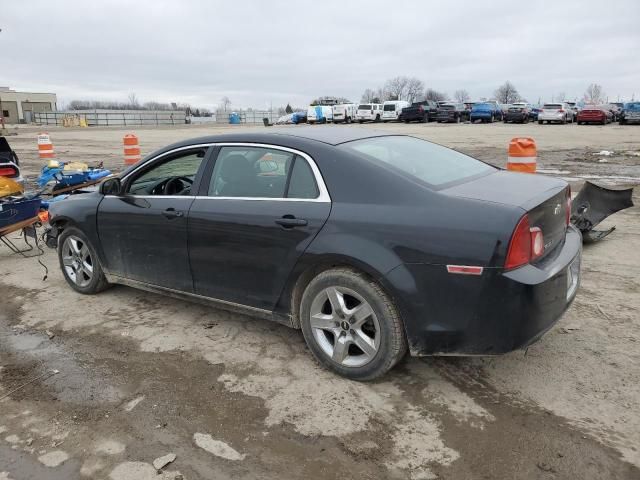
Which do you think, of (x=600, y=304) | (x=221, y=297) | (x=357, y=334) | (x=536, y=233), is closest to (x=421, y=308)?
(x=357, y=334)

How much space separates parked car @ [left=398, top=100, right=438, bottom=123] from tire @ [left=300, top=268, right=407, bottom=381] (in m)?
42.5

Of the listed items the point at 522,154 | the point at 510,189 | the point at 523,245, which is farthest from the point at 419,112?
the point at 523,245

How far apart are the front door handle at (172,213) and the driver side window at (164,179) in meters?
0.28

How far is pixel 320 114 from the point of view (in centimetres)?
4834

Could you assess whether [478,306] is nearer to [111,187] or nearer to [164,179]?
[164,179]

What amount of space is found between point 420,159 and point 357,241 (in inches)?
38.2

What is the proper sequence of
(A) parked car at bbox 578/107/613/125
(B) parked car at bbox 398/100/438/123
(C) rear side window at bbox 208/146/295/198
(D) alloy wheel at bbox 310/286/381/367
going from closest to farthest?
(D) alloy wheel at bbox 310/286/381/367, (C) rear side window at bbox 208/146/295/198, (A) parked car at bbox 578/107/613/125, (B) parked car at bbox 398/100/438/123

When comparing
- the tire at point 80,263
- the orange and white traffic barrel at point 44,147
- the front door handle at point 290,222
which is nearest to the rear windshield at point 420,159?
the front door handle at point 290,222

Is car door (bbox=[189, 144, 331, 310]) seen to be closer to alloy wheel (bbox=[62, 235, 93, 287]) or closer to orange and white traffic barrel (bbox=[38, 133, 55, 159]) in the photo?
alloy wheel (bbox=[62, 235, 93, 287])

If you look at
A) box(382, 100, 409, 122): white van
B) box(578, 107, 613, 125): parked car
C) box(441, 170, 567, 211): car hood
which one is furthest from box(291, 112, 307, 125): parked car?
box(441, 170, 567, 211): car hood

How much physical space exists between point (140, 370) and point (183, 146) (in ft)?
5.85

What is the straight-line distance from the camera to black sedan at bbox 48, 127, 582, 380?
9.80 feet

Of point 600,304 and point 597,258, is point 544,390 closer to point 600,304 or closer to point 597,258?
point 600,304

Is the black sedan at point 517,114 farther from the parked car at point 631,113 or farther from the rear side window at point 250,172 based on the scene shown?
the rear side window at point 250,172
